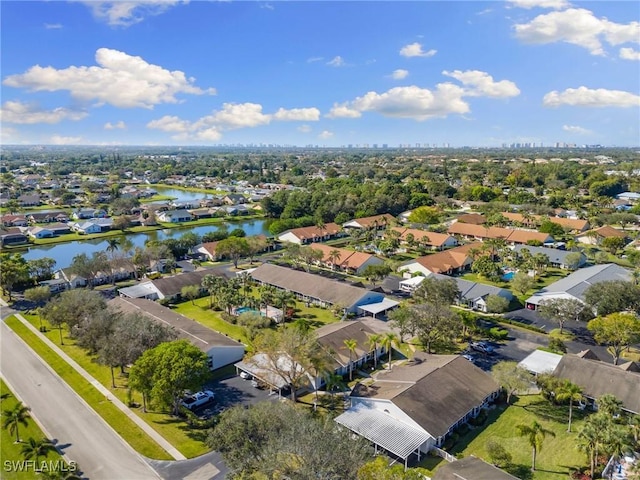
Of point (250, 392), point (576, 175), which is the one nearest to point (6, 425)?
point (250, 392)

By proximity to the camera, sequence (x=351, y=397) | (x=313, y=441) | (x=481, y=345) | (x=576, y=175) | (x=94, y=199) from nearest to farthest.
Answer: (x=313, y=441) → (x=351, y=397) → (x=481, y=345) → (x=94, y=199) → (x=576, y=175)

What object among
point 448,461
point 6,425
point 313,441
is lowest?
point 448,461

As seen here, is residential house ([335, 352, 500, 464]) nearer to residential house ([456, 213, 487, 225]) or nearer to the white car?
the white car

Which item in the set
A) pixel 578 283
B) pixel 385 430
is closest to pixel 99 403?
pixel 385 430

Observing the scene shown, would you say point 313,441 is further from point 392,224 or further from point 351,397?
point 392,224

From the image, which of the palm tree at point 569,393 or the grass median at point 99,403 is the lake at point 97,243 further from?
the palm tree at point 569,393

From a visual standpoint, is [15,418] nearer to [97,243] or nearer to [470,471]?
[470,471]

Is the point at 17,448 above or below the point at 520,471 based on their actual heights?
above
